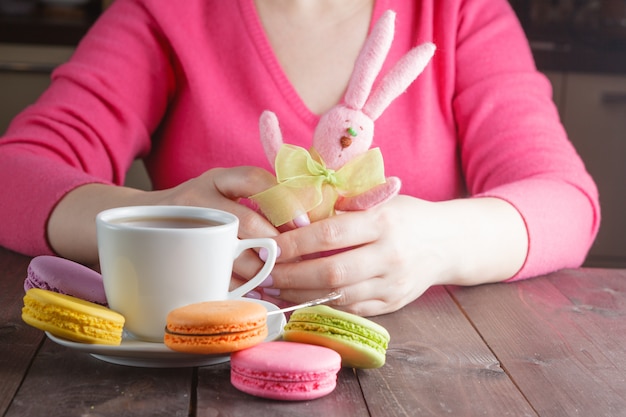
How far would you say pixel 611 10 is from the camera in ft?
8.69

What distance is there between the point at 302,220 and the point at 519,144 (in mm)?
493

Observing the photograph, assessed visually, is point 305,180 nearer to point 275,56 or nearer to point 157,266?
point 157,266

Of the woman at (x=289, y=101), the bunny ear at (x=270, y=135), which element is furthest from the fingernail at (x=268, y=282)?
the woman at (x=289, y=101)

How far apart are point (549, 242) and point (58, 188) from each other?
62cm

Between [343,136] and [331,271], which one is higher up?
[343,136]

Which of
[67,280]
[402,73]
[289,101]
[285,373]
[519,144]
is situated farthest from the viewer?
[289,101]

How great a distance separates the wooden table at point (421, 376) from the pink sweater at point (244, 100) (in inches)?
15.6

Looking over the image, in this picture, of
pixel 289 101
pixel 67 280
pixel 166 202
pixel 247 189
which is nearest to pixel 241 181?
Answer: pixel 247 189

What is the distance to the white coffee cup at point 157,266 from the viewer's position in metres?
0.66

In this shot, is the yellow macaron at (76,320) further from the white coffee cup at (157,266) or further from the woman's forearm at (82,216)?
the woman's forearm at (82,216)

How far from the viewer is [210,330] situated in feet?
2.07

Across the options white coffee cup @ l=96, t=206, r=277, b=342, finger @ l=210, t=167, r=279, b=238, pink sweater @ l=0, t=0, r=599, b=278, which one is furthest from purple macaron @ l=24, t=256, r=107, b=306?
pink sweater @ l=0, t=0, r=599, b=278

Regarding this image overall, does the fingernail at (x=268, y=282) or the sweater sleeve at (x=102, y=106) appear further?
the sweater sleeve at (x=102, y=106)

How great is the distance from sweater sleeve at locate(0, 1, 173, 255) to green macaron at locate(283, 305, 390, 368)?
1.82 feet
